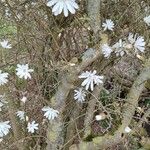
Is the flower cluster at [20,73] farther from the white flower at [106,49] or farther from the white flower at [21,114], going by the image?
the white flower at [21,114]

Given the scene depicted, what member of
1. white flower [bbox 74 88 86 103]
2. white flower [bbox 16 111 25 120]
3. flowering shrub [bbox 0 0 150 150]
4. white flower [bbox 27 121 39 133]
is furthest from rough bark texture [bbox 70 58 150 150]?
white flower [bbox 16 111 25 120]

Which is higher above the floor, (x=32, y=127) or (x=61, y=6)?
(x=32, y=127)

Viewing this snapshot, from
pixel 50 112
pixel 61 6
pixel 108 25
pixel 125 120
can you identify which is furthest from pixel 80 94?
pixel 61 6

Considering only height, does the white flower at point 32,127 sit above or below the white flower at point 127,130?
above

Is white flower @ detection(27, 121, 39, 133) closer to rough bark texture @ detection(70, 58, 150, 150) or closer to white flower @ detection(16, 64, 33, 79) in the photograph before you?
rough bark texture @ detection(70, 58, 150, 150)

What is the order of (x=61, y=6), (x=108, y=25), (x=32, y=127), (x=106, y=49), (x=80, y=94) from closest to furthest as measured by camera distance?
(x=61, y=6)
(x=106, y=49)
(x=108, y=25)
(x=80, y=94)
(x=32, y=127)

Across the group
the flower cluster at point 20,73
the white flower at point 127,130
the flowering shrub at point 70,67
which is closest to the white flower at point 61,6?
the flowering shrub at point 70,67

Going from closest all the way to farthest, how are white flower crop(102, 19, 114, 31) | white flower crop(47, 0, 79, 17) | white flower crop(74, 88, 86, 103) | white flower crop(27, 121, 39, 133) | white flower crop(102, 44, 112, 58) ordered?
white flower crop(47, 0, 79, 17), white flower crop(102, 44, 112, 58), white flower crop(102, 19, 114, 31), white flower crop(74, 88, 86, 103), white flower crop(27, 121, 39, 133)

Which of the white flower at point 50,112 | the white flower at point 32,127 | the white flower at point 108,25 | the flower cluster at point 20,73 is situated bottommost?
the white flower at point 50,112

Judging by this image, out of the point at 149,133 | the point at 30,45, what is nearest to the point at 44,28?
the point at 30,45

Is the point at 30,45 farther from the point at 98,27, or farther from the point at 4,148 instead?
the point at 4,148

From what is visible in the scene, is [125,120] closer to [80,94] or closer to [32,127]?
[80,94]
